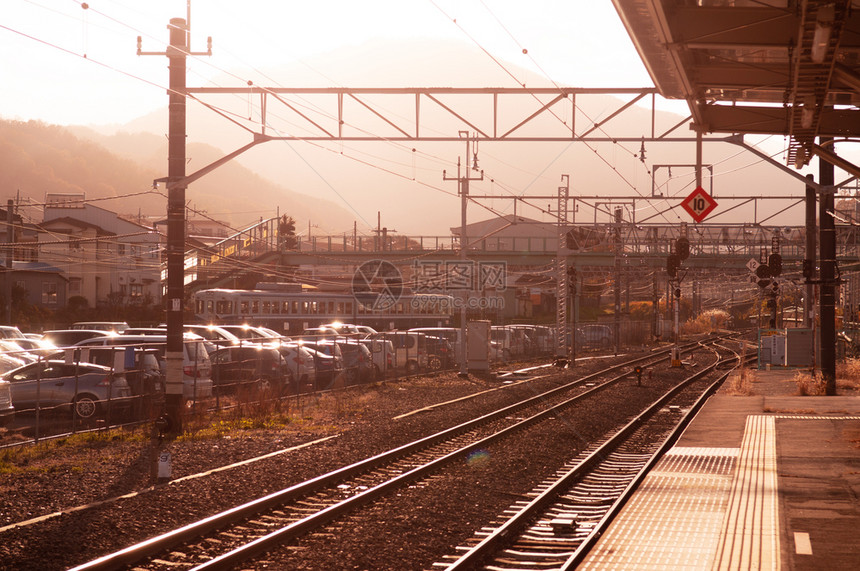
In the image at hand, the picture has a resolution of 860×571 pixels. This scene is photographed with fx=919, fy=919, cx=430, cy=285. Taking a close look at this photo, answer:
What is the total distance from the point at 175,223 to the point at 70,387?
13.6 feet

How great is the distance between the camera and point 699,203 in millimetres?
20109

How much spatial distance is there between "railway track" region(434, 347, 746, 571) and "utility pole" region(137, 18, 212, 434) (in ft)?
25.6

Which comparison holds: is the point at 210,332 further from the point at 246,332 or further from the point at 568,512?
the point at 568,512

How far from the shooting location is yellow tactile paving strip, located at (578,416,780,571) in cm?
868

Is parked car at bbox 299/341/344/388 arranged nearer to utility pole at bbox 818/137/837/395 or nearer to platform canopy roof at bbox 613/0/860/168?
utility pole at bbox 818/137/837/395

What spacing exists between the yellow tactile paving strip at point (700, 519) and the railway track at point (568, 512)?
0.29 m

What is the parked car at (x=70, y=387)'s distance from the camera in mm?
18297

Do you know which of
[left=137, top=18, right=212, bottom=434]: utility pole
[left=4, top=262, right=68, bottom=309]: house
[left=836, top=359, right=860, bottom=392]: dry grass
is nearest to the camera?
[left=137, top=18, right=212, bottom=434]: utility pole

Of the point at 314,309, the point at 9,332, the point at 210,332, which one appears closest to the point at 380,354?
the point at 210,332

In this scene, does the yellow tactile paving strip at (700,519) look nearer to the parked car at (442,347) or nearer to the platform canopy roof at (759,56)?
the platform canopy roof at (759,56)

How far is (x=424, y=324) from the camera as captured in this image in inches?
2613

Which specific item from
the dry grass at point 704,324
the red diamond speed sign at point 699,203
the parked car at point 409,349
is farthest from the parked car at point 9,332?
the dry grass at point 704,324

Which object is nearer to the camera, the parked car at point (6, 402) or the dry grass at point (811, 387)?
the parked car at point (6, 402)

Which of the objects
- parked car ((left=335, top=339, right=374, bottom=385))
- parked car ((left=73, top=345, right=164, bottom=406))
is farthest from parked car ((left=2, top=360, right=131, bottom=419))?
parked car ((left=335, top=339, right=374, bottom=385))
